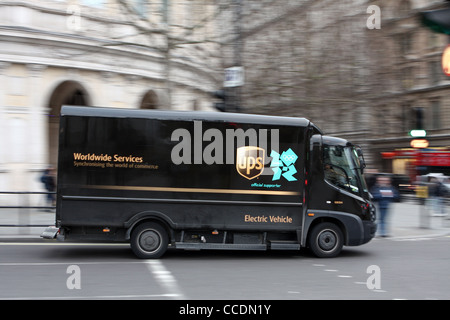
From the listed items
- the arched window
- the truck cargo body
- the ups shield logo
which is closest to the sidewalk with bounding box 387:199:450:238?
the truck cargo body

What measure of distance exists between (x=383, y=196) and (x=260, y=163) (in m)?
5.32

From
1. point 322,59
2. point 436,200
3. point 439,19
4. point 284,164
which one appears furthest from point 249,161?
point 436,200

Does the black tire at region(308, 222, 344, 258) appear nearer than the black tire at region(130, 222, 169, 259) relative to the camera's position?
No

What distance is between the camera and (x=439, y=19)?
13.7 feet

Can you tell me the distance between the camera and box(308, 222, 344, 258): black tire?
422 inches

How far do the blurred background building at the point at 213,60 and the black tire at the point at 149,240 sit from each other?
4.85 m

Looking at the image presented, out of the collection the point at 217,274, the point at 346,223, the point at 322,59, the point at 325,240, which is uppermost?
the point at 322,59

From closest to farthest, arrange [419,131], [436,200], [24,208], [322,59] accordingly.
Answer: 1. [24,208]
2. [322,59]
3. [436,200]
4. [419,131]

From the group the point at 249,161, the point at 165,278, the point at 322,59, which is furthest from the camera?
the point at 322,59

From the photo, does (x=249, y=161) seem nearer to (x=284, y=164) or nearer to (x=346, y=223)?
(x=284, y=164)

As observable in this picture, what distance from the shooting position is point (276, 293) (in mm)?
7406

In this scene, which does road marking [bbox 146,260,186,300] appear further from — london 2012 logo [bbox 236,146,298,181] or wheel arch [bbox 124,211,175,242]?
london 2012 logo [bbox 236,146,298,181]

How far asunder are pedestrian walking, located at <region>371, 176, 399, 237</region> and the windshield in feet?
11.5
